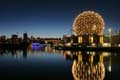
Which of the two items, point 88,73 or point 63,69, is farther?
point 63,69

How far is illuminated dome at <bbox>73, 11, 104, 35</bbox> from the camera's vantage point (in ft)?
266

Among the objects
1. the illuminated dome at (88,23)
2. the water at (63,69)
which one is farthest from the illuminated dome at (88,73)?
the illuminated dome at (88,23)

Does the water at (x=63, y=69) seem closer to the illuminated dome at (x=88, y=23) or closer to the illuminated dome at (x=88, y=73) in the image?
the illuminated dome at (x=88, y=73)

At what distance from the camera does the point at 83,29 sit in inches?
3300

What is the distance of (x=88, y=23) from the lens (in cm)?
8300

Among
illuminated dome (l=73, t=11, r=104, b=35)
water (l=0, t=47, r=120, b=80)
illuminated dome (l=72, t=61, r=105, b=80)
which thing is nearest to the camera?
illuminated dome (l=72, t=61, r=105, b=80)

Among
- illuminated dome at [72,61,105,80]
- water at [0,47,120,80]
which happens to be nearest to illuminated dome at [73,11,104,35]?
water at [0,47,120,80]

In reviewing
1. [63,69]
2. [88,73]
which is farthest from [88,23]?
[88,73]

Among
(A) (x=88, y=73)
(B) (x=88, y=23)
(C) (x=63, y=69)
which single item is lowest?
(C) (x=63, y=69)

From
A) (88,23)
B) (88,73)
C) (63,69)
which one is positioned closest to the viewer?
(88,73)

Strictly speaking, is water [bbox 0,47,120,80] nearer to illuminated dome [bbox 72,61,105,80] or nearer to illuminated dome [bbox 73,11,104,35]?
illuminated dome [bbox 72,61,105,80]

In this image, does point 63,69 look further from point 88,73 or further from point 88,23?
point 88,23

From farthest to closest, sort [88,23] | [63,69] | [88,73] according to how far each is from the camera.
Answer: [88,23] → [63,69] → [88,73]

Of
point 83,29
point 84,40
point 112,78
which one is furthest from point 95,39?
point 112,78
